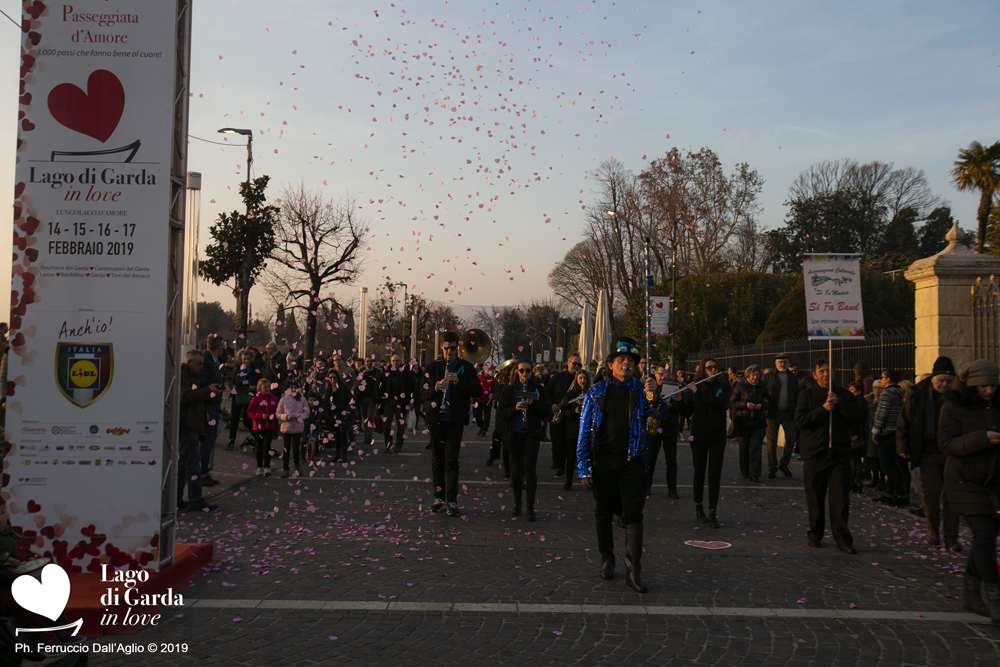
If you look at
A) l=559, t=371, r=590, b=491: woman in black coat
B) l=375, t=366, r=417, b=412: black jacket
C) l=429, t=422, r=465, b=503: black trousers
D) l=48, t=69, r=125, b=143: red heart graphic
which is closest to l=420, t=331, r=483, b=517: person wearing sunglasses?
l=429, t=422, r=465, b=503: black trousers

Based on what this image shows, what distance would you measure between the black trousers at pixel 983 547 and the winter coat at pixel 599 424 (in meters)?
2.42

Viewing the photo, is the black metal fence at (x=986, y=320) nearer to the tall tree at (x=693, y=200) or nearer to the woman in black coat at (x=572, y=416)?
the woman in black coat at (x=572, y=416)

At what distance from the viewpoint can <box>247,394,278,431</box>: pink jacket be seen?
1258 cm

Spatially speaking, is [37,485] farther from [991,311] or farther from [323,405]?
[991,311]

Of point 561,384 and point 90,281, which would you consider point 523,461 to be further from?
point 90,281

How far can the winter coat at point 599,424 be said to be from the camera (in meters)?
6.69

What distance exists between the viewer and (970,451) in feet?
19.2

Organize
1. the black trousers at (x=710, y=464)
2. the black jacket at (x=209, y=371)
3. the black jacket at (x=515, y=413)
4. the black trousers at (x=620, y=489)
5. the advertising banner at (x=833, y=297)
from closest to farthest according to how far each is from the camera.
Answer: the black trousers at (x=620, y=489) < the black trousers at (x=710, y=464) < the black jacket at (x=515, y=413) < the advertising banner at (x=833, y=297) < the black jacket at (x=209, y=371)

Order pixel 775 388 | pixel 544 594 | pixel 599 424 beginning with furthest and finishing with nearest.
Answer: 1. pixel 775 388
2. pixel 599 424
3. pixel 544 594

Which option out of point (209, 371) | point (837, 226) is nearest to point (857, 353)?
point (209, 371)

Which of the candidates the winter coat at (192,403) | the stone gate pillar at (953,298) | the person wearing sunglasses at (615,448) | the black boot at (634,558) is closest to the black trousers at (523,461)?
the person wearing sunglasses at (615,448)


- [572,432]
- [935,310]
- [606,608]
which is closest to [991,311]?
[935,310]

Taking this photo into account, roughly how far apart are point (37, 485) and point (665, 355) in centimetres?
3710

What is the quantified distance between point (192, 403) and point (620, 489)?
5404mm
